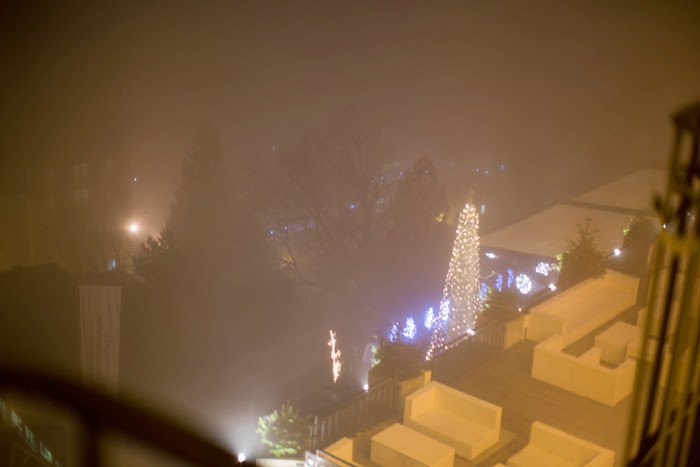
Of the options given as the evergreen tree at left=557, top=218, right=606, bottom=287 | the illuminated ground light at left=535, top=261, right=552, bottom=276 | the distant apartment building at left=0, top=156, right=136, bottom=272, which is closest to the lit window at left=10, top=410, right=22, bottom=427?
the distant apartment building at left=0, top=156, right=136, bottom=272

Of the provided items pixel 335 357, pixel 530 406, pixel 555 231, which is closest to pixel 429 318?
pixel 335 357

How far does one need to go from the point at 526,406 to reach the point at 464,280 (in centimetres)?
638

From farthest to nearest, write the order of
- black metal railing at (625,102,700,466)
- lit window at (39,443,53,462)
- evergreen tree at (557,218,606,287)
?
lit window at (39,443,53,462) < evergreen tree at (557,218,606,287) < black metal railing at (625,102,700,466)

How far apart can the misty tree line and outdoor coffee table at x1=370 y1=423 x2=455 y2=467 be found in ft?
39.8

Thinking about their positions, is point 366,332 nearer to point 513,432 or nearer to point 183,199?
point 183,199

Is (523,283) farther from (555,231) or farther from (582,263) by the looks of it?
(582,263)

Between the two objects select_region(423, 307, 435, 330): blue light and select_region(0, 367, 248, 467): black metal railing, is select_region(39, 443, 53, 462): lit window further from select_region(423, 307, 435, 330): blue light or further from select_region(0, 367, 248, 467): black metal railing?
select_region(0, 367, 248, 467): black metal railing

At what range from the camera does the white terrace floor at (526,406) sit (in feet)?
19.5

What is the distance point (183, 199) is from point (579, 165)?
43.1 feet

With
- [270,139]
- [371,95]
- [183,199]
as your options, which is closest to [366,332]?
[183,199]

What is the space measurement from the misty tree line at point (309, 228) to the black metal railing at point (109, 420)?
1666 centimetres

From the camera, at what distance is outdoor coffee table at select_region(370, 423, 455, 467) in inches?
213

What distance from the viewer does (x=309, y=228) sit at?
19.2 m

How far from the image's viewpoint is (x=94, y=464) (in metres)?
1.44
